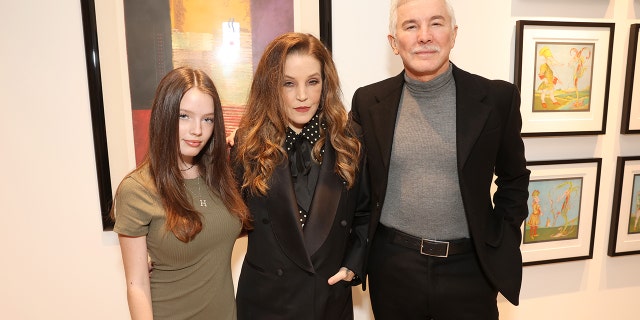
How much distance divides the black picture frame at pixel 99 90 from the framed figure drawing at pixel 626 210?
2.08m

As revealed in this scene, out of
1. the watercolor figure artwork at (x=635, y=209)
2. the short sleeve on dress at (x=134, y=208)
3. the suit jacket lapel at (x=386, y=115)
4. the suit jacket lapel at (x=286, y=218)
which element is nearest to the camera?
the short sleeve on dress at (x=134, y=208)

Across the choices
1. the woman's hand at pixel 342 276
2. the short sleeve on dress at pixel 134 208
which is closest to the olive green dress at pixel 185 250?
the short sleeve on dress at pixel 134 208

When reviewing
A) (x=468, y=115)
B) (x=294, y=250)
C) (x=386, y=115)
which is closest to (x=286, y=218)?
(x=294, y=250)

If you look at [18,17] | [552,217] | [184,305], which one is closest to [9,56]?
[18,17]

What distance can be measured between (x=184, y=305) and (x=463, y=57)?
2.03 metres

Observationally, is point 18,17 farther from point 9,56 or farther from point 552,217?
point 552,217

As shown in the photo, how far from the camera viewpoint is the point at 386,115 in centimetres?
183

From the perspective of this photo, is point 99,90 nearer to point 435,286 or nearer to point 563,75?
point 435,286

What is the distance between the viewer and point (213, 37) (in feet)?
7.41

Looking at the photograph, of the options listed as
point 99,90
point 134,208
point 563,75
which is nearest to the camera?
point 134,208

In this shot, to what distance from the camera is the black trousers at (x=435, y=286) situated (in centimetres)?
177

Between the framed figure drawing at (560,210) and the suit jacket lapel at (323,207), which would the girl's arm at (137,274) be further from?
the framed figure drawing at (560,210)

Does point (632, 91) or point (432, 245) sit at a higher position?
point (632, 91)

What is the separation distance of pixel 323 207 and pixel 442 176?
52cm
